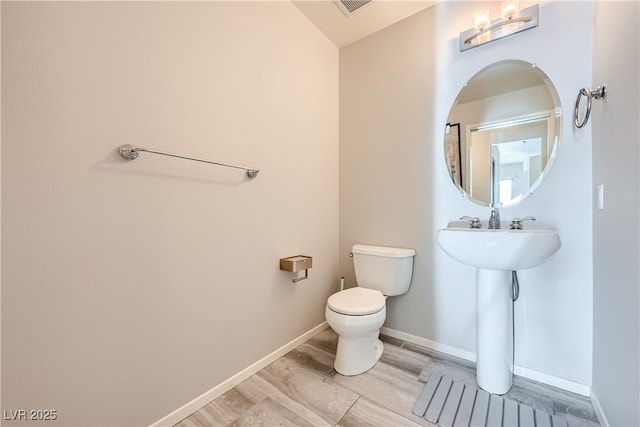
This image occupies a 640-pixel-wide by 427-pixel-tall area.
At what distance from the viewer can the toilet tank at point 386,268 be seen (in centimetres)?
180

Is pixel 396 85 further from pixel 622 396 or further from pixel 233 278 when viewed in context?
pixel 622 396

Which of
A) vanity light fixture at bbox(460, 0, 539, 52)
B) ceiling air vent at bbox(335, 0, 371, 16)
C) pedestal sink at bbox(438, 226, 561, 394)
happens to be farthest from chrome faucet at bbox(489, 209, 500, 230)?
ceiling air vent at bbox(335, 0, 371, 16)

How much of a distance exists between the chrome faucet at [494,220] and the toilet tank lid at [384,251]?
0.51 meters

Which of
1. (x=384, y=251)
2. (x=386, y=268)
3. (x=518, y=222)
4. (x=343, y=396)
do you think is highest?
(x=518, y=222)

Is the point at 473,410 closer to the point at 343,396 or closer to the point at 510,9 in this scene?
the point at 343,396

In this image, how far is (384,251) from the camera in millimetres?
1824

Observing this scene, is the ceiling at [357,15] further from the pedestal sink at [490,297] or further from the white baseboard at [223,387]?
the white baseboard at [223,387]

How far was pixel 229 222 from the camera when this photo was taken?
1.43 meters

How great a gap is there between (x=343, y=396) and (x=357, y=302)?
18.8 inches

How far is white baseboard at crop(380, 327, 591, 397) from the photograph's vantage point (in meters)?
1.38

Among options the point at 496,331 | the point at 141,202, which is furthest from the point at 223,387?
the point at 496,331

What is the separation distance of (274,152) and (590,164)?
1.72 meters

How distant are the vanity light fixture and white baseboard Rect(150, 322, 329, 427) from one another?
7.40 feet

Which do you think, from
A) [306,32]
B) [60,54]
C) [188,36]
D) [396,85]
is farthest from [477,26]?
[60,54]
